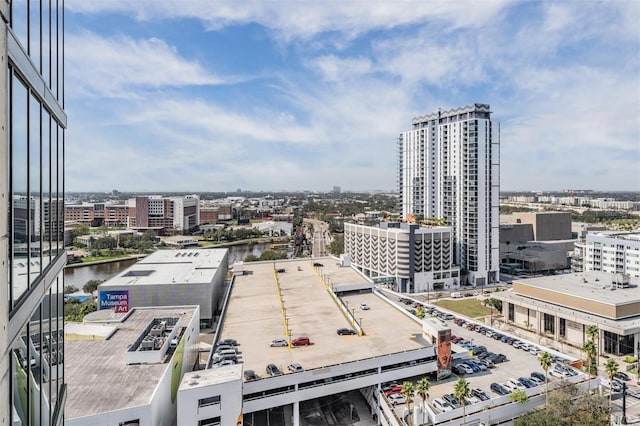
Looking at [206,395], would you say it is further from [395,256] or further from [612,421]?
[395,256]

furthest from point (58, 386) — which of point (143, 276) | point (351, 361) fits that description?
point (143, 276)

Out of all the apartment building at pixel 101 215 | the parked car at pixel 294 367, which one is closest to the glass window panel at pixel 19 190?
the parked car at pixel 294 367

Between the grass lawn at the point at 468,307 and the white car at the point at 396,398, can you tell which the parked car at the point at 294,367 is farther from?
the grass lawn at the point at 468,307

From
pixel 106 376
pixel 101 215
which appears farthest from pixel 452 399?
pixel 101 215

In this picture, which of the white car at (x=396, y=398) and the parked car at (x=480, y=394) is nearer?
the parked car at (x=480, y=394)

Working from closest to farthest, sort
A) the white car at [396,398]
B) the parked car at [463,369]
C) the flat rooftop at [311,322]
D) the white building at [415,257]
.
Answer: the white car at [396,398], the flat rooftop at [311,322], the parked car at [463,369], the white building at [415,257]

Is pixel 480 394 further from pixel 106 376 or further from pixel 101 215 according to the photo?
pixel 101 215

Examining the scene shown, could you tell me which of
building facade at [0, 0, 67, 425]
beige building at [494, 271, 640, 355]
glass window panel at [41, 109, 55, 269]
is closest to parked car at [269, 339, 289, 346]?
building facade at [0, 0, 67, 425]
